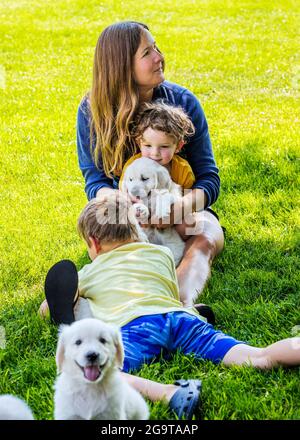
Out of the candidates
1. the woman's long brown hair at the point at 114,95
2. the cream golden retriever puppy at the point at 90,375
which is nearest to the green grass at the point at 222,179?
the cream golden retriever puppy at the point at 90,375

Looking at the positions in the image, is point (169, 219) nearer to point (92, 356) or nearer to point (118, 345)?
point (118, 345)

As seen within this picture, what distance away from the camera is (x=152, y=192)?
14.5 feet

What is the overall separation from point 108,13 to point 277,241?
11.1m

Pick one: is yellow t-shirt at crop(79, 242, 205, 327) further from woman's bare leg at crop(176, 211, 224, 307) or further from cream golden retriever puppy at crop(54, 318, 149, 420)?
cream golden retriever puppy at crop(54, 318, 149, 420)

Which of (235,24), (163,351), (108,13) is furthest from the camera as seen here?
(108,13)

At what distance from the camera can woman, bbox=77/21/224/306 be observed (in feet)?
15.0

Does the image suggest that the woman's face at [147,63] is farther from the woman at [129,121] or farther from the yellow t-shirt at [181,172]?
the yellow t-shirt at [181,172]

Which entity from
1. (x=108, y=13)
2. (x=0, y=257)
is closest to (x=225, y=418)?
(x=0, y=257)

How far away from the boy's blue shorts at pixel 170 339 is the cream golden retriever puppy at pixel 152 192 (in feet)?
3.45

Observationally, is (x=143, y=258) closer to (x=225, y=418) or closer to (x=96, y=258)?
(x=96, y=258)

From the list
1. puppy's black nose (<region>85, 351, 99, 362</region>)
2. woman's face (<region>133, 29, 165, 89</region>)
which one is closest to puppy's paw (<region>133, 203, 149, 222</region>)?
woman's face (<region>133, 29, 165, 89</region>)

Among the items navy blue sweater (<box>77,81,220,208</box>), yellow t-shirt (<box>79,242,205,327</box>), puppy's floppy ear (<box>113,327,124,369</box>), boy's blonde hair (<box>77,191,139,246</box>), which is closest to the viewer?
puppy's floppy ear (<box>113,327,124,369</box>)

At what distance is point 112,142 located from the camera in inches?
185

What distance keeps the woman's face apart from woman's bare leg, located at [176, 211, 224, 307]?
92 centimetres
